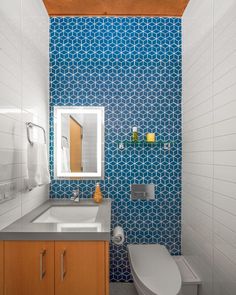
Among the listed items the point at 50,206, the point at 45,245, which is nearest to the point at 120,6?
the point at 50,206

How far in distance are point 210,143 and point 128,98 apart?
97 centimetres

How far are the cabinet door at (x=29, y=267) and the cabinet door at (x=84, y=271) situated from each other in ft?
0.18

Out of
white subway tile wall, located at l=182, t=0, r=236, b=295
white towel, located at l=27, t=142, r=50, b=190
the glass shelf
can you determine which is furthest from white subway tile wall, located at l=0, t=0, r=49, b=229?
white subway tile wall, located at l=182, t=0, r=236, b=295

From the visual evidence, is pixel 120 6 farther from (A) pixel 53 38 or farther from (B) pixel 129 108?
(B) pixel 129 108

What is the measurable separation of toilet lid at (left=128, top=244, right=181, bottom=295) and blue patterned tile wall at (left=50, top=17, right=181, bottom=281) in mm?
348

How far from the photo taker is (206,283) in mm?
1770

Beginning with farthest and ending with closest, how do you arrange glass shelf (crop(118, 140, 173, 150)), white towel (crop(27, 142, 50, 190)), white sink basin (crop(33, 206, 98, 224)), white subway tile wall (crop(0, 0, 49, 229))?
glass shelf (crop(118, 140, 173, 150))
white sink basin (crop(33, 206, 98, 224))
white towel (crop(27, 142, 50, 190))
white subway tile wall (crop(0, 0, 49, 229))

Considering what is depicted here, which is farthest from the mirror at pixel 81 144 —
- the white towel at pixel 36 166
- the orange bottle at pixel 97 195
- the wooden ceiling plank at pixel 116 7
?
the wooden ceiling plank at pixel 116 7

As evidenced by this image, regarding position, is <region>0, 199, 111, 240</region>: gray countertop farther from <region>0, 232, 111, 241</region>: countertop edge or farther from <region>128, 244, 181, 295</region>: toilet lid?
<region>128, 244, 181, 295</region>: toilet lid

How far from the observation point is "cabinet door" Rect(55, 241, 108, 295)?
137 cm

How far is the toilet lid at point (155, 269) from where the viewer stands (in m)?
1.52

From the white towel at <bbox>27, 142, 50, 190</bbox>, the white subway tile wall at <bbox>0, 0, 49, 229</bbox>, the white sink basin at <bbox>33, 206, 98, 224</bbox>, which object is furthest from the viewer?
the white sink basin at <bbox>33, 206, 98, 224</bbox>

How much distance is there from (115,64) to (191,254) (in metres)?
1.88

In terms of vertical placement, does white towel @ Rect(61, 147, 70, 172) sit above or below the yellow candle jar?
below
